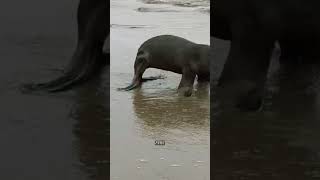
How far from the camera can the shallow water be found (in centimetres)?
286

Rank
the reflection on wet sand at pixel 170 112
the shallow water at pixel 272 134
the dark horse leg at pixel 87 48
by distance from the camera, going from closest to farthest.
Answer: the shallow water at pixel 272 134
the reflection on wet sand at pixel 170 112
the dark horse leg at pixel 87 48

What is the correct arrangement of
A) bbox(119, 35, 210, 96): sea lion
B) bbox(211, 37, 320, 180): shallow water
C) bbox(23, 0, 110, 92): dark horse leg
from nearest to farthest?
bbox(211, 37, 320, 180): shallow water
bbox(119, 35, 210, 96): sea lion
bbox(23, 0, 110, 92): dark horse leg

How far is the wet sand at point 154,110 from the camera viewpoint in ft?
9.52

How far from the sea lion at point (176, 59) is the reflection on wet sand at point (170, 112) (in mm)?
63

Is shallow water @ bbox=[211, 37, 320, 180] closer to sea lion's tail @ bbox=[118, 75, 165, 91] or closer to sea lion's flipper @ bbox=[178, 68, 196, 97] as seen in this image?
sea lion's flipper @ bbox=[178, 68, 196, 97]

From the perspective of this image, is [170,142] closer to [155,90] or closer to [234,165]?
[234,165]

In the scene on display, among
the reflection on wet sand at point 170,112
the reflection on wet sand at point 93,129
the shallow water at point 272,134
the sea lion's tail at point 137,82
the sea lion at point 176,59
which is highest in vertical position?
the sea lion at point 176,59

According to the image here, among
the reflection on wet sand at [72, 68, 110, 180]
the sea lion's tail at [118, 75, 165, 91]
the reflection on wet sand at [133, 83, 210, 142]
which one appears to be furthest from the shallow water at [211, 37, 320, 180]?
the reflection on wet sand at [72, 68, 110, 180]

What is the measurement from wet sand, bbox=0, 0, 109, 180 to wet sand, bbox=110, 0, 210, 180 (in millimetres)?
100

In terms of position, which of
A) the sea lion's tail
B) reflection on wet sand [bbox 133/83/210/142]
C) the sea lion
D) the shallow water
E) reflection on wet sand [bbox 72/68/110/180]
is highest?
the sea lion

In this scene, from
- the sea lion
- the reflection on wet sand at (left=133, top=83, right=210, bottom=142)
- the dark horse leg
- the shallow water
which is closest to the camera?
the shallow water

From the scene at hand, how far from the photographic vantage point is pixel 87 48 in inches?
156

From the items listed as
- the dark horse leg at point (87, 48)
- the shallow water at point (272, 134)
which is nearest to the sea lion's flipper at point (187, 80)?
the shallow water at point (272, 134)

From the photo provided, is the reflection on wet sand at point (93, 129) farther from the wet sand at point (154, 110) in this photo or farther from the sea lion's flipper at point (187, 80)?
the sea lion's flipper at point (187, 80)
